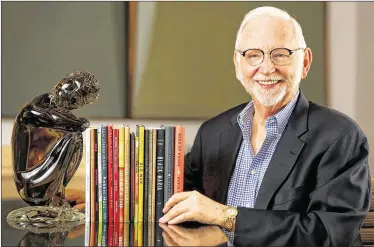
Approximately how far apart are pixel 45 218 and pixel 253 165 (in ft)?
2.34

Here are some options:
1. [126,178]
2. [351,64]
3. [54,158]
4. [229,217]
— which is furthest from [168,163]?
[351,64]

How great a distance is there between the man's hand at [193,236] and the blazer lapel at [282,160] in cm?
29

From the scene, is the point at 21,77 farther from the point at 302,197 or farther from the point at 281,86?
the point at 302,197

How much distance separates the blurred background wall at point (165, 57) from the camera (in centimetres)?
284

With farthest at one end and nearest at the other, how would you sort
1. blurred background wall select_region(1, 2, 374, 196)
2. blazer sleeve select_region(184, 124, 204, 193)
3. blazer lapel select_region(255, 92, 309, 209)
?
blurred background wall select_region(1, 2, 374, 196) → blazer sleeve select_region(184, 124, 204, 193) → blazer lapel select_region(255, 92, 309, 209)

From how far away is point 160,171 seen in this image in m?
1.90

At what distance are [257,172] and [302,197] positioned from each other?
0.64ft

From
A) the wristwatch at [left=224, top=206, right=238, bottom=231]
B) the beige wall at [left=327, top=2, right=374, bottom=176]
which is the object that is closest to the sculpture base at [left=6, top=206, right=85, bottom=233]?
the wristwatch at [left=224, top=206, right=238, bottom=231]

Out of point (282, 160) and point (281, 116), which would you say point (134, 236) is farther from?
point (281, 116)

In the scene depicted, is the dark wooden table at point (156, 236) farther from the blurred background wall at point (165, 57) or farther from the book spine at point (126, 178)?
the blurred background wall at point (165, 57)

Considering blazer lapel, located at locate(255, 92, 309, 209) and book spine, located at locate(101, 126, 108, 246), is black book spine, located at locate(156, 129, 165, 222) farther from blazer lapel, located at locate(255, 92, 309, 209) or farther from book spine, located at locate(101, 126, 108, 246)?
blazer lapel, located at locate(255, 92, 309, 209)

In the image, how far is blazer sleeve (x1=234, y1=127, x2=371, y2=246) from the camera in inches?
74.8

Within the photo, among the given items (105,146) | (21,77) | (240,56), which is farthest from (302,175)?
(21,77)

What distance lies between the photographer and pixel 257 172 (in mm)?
2168
